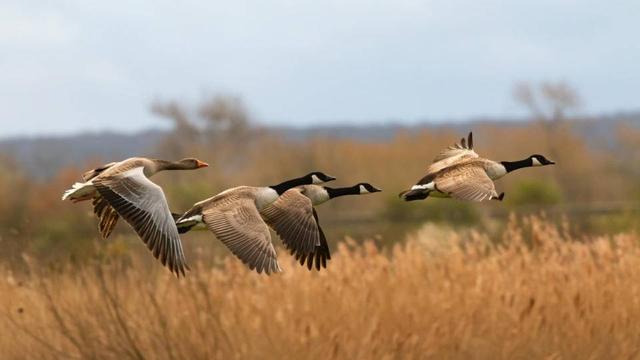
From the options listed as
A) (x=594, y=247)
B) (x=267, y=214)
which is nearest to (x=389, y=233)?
(x=594, y=247)

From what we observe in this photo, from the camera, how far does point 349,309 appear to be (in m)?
8.21

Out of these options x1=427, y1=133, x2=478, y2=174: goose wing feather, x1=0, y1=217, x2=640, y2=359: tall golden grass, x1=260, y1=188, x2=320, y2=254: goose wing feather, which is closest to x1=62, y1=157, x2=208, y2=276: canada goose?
x1=260, y1=188, x2=320, y2=254: goose wing feather

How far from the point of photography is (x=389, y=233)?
79.7ft

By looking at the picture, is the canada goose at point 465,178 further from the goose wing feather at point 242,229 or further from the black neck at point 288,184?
the goose wing feather at point 242,229

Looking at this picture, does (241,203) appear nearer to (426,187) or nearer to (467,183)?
(426,187)

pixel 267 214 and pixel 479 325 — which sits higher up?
pixel 267 214

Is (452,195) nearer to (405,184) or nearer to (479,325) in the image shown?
(479,325)

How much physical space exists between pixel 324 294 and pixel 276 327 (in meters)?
0.49

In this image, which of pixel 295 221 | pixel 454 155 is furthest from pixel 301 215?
pixel 454 155

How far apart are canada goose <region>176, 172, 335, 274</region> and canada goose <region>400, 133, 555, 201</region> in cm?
40

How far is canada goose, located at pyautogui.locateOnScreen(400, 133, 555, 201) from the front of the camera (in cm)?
469

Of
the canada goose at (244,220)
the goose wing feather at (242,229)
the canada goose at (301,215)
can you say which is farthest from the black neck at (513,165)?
the goose wing feather at (242,229)

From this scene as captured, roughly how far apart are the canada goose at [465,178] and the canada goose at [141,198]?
2.85 feet

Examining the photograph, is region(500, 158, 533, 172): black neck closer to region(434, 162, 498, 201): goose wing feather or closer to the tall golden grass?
region(434, 162, 498, 201): goose wing feather
